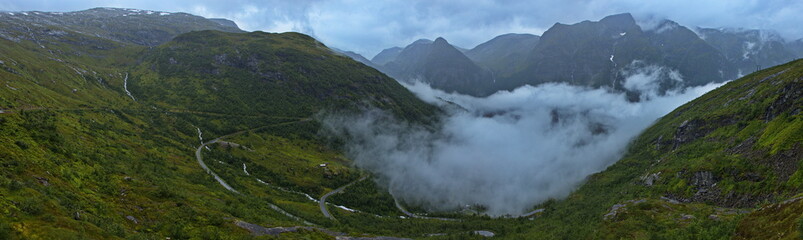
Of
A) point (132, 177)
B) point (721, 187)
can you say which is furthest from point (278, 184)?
point (721, 187)


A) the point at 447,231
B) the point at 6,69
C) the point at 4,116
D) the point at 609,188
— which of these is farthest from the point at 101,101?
the point at 609,188

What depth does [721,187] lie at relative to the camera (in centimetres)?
7294

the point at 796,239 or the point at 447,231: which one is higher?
→ the point at 796,239

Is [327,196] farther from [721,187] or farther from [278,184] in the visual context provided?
[721,187]

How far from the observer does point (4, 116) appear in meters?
68.0

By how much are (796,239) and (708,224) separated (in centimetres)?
2718

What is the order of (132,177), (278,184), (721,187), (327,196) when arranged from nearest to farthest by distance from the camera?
(132,177)
(721,187)
(278,184)
(327,196)

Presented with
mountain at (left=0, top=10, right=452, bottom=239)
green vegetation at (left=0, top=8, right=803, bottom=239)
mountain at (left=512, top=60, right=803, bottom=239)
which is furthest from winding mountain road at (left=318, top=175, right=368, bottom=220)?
mountain at (left=512, top=60, right=803, bottom=239)

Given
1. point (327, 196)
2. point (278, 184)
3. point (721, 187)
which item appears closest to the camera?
point (721, 187)

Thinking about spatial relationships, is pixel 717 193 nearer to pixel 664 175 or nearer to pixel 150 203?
pixel 664 175

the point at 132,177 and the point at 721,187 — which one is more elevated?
the point at 132,177

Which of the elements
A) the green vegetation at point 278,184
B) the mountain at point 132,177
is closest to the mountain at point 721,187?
the green vegetation at point 278,184

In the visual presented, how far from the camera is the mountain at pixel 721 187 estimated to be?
42938 mm

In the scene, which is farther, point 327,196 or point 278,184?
point 327,196
